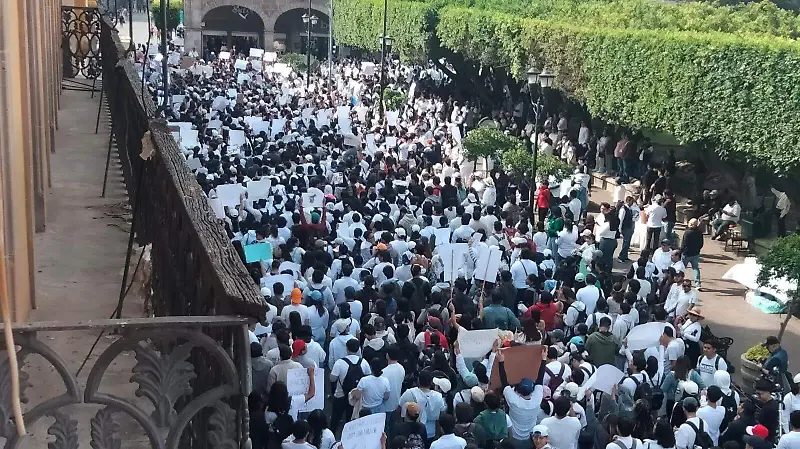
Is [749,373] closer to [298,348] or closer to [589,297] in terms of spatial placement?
[589,297]

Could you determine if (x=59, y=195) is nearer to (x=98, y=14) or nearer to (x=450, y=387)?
(x=450, y=387)

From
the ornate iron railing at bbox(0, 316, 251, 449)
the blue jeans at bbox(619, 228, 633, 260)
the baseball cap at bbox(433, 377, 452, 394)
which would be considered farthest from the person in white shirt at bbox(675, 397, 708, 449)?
the blue jeans at bbox(619, 228, 633, 260)

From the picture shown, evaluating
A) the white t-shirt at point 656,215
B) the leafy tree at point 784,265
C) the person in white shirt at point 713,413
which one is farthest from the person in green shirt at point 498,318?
the white t-shirt at point 656,215

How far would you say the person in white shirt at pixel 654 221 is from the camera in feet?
56.0

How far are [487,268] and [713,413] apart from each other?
3511 millimetres

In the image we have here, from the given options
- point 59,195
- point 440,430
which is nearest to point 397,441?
point 440,430

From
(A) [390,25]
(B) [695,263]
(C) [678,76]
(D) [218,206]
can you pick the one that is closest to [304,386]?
(D) [218,206]

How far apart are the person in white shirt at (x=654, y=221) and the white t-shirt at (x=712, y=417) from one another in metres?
9.45

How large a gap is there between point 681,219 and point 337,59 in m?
30.8

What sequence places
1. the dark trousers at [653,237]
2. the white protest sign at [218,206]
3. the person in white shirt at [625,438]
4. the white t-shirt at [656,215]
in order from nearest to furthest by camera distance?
the person in white shirt at [625,438] < the white protest sign at [218,206] < the white t-shirt at [656,215] < the dark trousers at [653,237]

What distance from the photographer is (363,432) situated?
21.2ft

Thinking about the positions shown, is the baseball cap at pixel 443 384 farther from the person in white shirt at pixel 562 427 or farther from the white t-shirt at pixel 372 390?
→ the person in white shirt at pixel 562 427

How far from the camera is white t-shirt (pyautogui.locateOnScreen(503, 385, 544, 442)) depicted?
24.6ft

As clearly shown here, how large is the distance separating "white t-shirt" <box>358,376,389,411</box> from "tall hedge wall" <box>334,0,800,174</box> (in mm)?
11957
